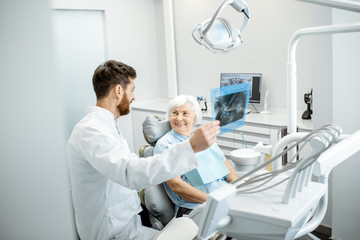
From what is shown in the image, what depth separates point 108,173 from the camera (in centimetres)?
138

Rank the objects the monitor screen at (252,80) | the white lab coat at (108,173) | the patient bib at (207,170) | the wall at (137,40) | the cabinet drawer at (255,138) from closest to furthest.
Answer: the white lab coat at (108,173) < the patient bib at (207,170) < the cabinet drawer at (255,138) < the monitor screen at (252,80) < the wall at (137,40)

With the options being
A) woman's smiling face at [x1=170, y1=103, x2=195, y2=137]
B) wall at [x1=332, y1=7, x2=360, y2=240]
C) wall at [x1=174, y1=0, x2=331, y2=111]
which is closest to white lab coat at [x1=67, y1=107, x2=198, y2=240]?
woman's smiling face at [x1=170, y1=103, x2=195, y2=137]

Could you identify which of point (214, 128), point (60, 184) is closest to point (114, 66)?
point (214, 128)

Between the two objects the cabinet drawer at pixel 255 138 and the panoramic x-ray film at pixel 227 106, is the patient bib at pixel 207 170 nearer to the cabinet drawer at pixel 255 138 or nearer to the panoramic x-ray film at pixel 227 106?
the panoramic x-ray film at pixel 227 106

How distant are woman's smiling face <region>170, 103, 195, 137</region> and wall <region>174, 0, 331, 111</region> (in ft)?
5.84

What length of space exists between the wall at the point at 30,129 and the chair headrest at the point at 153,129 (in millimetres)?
1956

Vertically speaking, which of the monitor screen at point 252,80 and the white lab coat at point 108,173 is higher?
the monitor screen at point 252,80

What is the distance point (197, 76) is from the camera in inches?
188

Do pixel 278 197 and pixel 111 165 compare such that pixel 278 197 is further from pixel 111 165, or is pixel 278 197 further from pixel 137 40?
pixel 137 40

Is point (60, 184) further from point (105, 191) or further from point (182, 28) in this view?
point (182, 28)

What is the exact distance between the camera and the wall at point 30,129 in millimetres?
350

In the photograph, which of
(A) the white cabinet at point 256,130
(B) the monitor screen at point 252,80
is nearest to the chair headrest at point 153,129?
(A) the white cabinet at point 256,130

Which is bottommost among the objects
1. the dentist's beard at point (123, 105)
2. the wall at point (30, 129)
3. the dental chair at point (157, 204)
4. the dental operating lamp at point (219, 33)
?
the dental chair at point (157, 204)

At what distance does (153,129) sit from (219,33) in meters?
1.20
